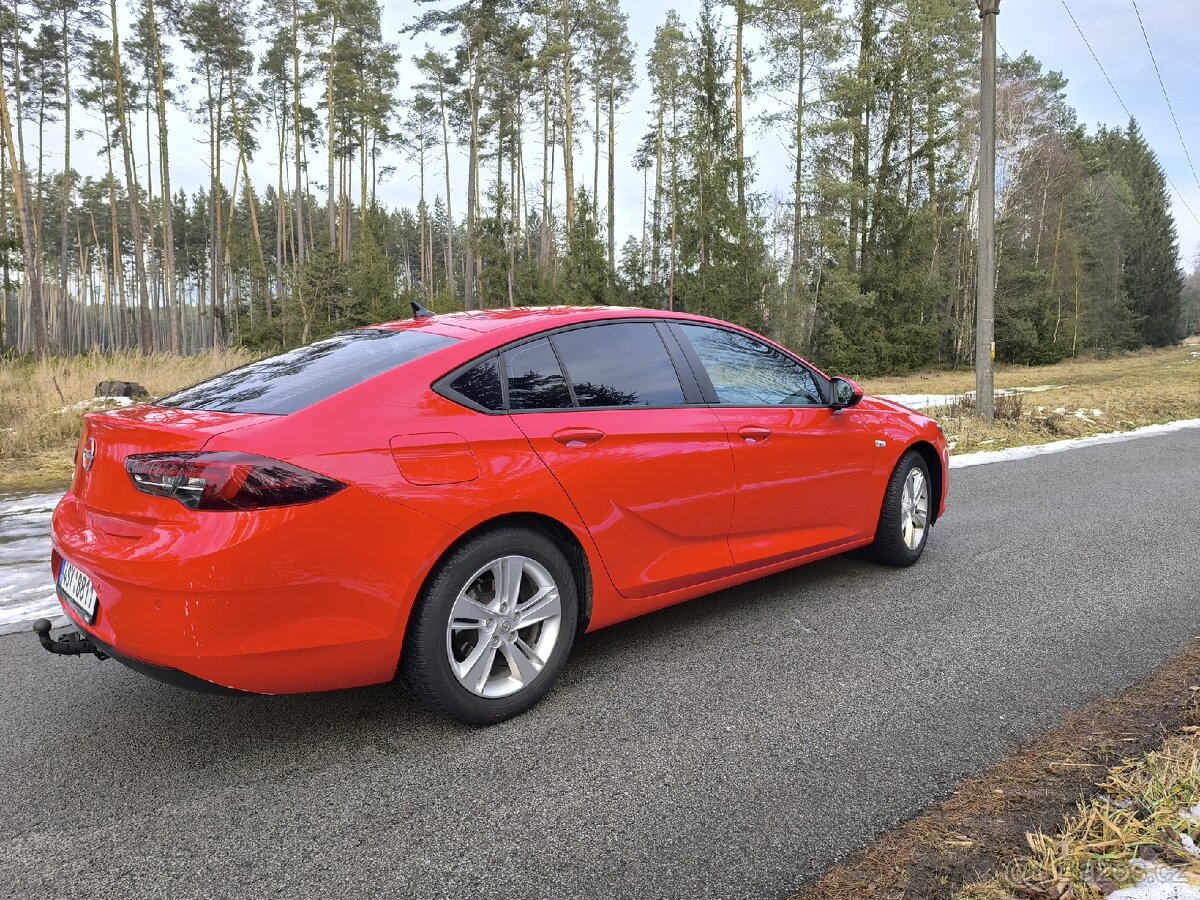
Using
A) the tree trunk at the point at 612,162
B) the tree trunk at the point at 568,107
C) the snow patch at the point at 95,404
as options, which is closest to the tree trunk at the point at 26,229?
the snow patch at the point at 95,404

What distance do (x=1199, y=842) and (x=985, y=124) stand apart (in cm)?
1223

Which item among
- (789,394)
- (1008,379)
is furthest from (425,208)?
(789,394)

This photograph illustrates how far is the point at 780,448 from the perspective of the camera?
11.9 feet

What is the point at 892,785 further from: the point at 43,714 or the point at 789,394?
the point at 43,714

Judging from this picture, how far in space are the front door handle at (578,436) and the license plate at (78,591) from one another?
1.58 metres

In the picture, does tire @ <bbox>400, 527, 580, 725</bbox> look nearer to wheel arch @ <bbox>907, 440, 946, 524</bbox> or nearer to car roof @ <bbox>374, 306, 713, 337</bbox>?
car roof @ <bbox>374, 306, 713, 337</bbox>

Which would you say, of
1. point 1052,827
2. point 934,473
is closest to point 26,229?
point 934,473

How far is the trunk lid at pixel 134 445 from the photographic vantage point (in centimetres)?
229

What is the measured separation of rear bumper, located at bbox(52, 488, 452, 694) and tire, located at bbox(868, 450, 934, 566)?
9.31 ft

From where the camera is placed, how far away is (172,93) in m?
34.6

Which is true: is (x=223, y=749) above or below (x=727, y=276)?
below

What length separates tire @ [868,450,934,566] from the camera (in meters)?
4.33

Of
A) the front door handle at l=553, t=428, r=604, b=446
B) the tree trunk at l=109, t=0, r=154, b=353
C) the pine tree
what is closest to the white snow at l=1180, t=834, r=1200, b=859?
the front door handle at l=553, t=428, r=604, b=446

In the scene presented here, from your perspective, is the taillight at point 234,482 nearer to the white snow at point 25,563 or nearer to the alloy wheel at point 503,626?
the alloy wheel at point 503,626
